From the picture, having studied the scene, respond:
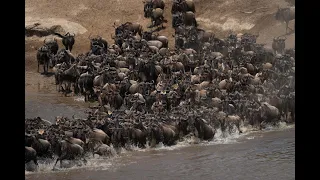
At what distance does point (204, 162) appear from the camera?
10094 millimetres

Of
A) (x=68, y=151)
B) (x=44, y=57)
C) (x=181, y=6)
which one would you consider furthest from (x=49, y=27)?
(x=68, y=151)

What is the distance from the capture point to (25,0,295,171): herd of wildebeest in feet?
34.1

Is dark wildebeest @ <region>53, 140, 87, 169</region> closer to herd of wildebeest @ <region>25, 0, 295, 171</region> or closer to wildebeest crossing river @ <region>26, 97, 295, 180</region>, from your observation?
herd of wildebeest @ <region>25, 0, 295, 171</region>

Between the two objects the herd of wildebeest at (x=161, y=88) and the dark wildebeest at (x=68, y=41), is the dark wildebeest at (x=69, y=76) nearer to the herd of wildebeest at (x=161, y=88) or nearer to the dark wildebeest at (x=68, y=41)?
the herd of wildebeest at (x=161, y=88)

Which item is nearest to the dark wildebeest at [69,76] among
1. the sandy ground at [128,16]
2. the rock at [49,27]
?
the sandy ground at [128,16]

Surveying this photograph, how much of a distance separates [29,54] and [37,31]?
92 centimetres

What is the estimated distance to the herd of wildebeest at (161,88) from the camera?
10.4 meters

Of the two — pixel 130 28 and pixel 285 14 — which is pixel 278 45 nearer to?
pixel 285 14

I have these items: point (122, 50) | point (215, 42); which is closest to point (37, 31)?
point (122, 50)

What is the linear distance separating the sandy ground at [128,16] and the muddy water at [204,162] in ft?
14.4

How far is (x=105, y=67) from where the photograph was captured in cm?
1301

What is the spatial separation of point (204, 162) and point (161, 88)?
2.70 meters

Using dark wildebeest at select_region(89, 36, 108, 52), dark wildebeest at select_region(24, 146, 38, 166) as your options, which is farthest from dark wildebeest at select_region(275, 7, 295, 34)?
dark wildebeest at select_region(24, 146, 38, 166)
